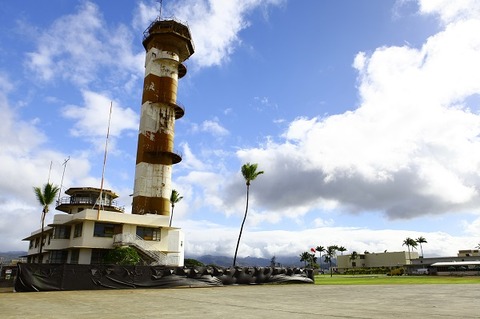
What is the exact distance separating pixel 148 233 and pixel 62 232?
1051cm

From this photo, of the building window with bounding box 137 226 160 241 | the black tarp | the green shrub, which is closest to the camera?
the black tarp

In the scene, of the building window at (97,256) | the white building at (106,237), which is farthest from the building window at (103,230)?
the building window at (97,256)

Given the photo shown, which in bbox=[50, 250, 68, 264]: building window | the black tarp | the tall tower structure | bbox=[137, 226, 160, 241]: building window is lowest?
the black tarp

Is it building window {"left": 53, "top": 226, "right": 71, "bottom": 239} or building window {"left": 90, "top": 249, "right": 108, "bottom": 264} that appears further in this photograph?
building window {"left": 53, "top": 226, "right": 71, "bottom": 239}

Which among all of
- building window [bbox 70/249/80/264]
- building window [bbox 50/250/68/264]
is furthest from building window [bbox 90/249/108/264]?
building window [bbox 50/250/68/264]

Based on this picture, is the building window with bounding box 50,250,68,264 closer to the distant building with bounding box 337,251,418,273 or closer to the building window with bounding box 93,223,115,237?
the building window with bounding box 93,223,115,237

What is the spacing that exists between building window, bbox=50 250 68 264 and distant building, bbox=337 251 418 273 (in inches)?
4057

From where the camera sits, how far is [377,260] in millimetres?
129375

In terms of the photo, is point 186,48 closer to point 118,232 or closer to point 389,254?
point 118,232

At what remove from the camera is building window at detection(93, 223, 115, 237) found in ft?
138

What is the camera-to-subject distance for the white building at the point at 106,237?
41812mm

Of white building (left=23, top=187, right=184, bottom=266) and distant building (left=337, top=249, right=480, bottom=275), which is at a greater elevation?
white building (left=23, top=187, right=184, bottom=266)

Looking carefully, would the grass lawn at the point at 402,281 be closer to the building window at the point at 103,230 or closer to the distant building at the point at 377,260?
the building window at the point at 103,230

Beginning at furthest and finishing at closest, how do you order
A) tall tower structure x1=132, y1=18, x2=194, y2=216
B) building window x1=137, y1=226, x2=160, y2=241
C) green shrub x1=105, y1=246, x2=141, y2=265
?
1. tall tower structure x1=132, y1=18, x2=194, y2=216
2. building window x1=137, y1=226, x2=160, y2=241
3. green shrub x1=105, y1=246, x2=141, y2=265
